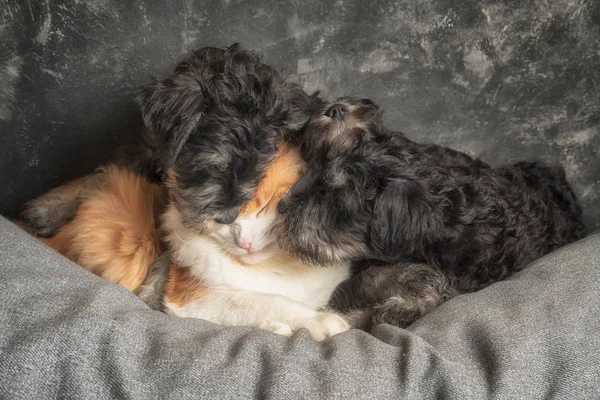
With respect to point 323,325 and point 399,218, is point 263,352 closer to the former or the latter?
point 323,325

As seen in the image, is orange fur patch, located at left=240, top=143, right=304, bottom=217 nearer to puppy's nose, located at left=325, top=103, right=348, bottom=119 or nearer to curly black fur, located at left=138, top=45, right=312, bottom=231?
curly black fur, located at left=138, top=45, right=312, bottom=231

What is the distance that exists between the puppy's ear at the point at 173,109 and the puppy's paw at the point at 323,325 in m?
0.58

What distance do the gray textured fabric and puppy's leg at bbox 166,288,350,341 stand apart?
0.12 metres

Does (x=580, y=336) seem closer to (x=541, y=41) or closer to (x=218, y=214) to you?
(x=218, y=214)

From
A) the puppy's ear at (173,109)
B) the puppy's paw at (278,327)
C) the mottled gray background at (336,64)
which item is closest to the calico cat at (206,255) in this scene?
the puppy's paw at (278,327)

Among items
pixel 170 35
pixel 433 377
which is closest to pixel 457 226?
pixel 433 377

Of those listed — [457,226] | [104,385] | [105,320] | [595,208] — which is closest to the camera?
[104,385]

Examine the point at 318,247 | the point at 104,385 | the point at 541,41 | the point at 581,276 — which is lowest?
the point at 104,385

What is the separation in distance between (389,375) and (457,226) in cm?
62

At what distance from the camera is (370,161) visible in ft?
5.26

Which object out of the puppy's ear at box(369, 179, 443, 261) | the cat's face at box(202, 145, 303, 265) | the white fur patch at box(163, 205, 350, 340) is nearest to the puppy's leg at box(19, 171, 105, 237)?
the white fur patch at box(163, 205, 350, 340)

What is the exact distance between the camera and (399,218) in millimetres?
1598

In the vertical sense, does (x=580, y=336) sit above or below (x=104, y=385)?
above

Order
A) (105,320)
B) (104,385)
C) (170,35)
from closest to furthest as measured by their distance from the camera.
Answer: (104,385), (105,320), (170,35)
